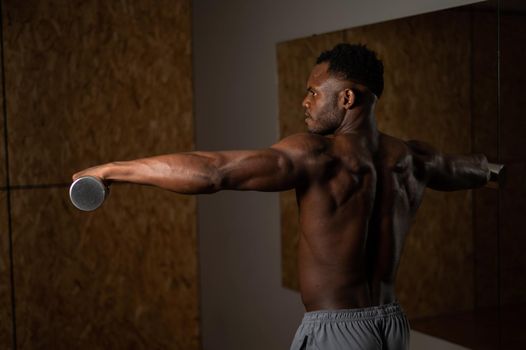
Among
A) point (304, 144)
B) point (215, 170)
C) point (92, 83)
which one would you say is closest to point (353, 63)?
point (304, 144)

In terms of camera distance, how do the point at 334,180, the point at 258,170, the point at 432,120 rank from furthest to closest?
the point at 432,120 < the point at 334,180 < the point at 258,170

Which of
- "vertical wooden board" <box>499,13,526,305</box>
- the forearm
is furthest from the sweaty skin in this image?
"vertical wooden board" <box>499,13,526,305</box>

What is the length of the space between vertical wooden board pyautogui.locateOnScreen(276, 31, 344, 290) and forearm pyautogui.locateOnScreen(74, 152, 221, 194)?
1951 mm

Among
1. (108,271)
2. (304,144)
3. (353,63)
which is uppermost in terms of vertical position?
(353,63)

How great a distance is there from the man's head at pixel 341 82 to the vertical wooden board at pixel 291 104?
4.95 ft

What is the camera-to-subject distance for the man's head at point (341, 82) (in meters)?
2.26

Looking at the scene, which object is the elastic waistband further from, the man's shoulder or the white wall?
the white wall

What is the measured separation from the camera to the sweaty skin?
77.9 inches

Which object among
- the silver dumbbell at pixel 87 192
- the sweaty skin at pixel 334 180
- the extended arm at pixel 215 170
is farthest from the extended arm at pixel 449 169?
the silver dumbbell at pixel 87 192

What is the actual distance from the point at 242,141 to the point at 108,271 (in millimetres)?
1139

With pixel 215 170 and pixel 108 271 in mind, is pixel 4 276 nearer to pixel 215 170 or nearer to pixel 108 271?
pixel 108 271

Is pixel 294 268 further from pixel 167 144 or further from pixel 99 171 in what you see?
pixel 99 171

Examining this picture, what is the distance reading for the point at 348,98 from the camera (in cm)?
227

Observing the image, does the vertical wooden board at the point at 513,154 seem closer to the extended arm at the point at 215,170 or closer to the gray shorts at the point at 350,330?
the gray shorts at the point at 350,330
